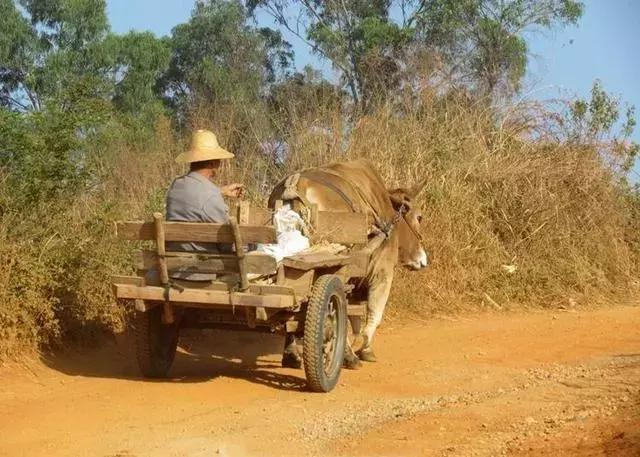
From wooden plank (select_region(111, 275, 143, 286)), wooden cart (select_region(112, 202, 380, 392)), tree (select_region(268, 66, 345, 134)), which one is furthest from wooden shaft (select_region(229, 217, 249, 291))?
tree (select_region(268, 66, 345, 134))

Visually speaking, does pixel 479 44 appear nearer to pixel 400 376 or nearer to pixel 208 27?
pixel 208 27

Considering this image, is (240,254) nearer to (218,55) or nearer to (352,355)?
(352,355)

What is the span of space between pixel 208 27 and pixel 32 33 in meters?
4.83

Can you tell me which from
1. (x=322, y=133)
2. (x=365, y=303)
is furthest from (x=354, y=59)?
(x=365, y=303)

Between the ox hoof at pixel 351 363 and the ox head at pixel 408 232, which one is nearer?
the ox hoof at pixel 351 363

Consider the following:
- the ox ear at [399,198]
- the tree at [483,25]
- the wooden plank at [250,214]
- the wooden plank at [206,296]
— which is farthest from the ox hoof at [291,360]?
the tree at [483,25]

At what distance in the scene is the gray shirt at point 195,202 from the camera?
7.64m

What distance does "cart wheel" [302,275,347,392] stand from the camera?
24.5ft

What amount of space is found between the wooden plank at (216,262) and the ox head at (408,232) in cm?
362

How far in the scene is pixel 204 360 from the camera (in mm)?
9578

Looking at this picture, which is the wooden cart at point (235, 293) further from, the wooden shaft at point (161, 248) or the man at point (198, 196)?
the man at point (198, 196)

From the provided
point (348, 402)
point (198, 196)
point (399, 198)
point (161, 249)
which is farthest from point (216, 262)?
point (399, 198)

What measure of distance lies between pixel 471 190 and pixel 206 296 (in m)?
7.65

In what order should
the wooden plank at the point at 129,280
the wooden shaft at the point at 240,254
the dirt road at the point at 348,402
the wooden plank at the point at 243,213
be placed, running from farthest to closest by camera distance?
the wooden plank at the point at 243,213, the wooden plank at the point at 129,280, the wooden shaft at the point at 240,254, the dirt road at the point at 348,402
